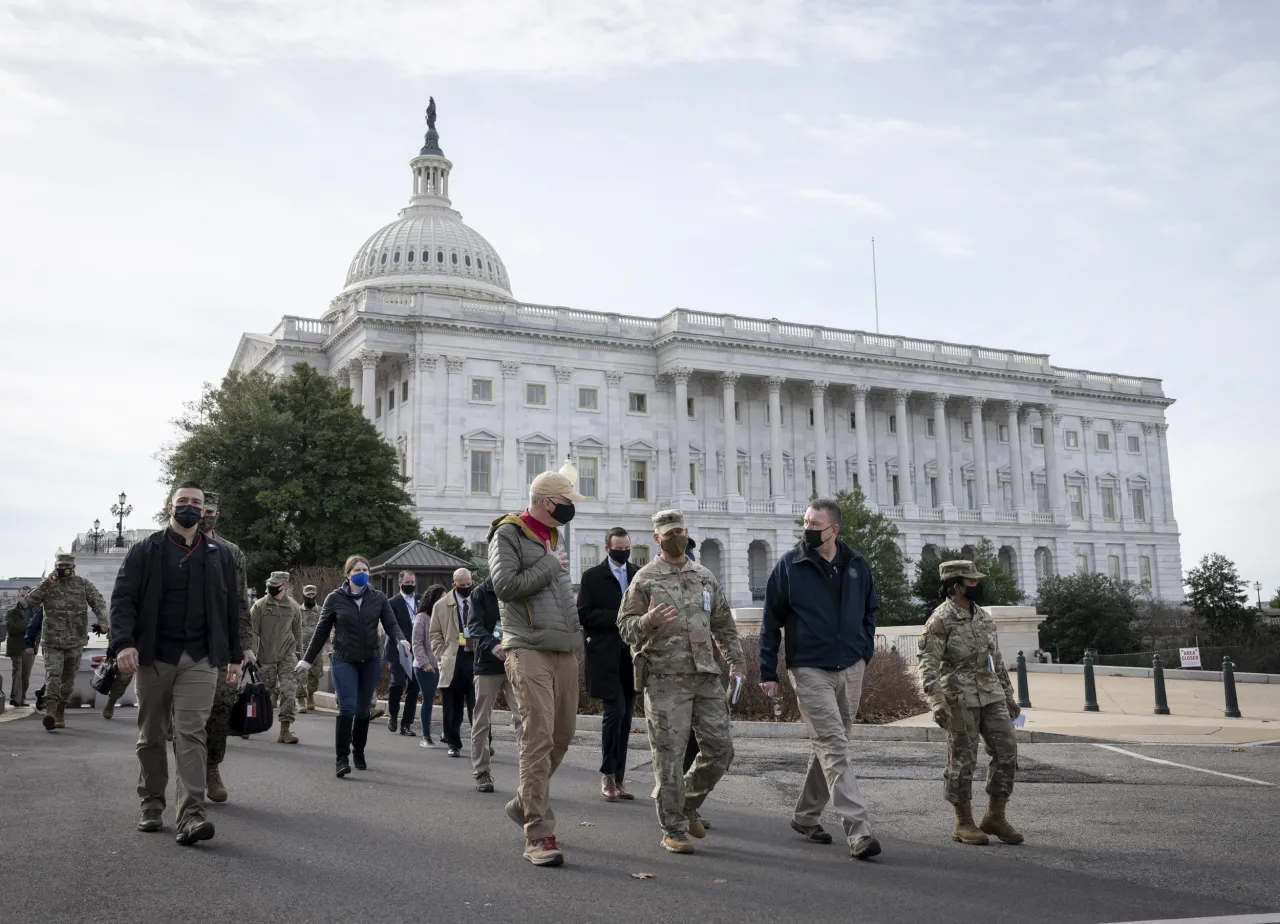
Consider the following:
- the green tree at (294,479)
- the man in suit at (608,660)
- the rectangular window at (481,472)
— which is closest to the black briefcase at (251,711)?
the man in suit at (608,660)

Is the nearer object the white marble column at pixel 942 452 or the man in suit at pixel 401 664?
the man in suit at pixel 401 664

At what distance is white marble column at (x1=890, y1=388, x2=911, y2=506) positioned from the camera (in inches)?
3147

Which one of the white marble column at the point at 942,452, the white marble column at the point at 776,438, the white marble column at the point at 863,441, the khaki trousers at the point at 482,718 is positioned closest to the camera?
the khaki trousers at the point at 482,718

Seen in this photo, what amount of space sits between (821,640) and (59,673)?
40.1ft

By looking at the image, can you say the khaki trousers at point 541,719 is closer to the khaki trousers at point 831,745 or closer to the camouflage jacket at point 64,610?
the khaki trousers at point 831,745

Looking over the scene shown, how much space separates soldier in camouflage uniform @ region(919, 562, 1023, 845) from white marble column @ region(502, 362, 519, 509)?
60255mm

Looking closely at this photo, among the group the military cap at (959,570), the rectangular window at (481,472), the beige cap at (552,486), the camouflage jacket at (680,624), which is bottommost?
the camouflage jacket at (680,624)

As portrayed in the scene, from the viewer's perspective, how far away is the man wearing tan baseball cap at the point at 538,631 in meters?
7.66

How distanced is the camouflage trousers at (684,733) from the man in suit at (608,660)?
82.2 inches

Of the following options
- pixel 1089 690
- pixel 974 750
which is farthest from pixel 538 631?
pixel 1089 690

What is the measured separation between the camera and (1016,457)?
275 ft

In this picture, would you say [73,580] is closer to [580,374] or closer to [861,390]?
[580,374]

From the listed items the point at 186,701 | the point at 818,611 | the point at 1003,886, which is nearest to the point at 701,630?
the point at 818,611

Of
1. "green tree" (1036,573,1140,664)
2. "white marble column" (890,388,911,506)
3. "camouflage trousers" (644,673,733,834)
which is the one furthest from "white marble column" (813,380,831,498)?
"camouflage trousers" (644,673,733,834)
